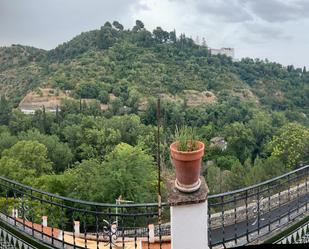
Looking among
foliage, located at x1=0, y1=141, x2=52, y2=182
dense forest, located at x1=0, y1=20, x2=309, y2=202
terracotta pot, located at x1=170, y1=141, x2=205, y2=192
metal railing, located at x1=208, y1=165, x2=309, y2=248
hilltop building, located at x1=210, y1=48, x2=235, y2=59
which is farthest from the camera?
hilltop building, located at x1=210, y1=48, x2=235, y2=59

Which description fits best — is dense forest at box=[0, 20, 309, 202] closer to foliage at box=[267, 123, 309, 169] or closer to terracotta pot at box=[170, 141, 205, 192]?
foliage at box=[267, 123, 309, 169]

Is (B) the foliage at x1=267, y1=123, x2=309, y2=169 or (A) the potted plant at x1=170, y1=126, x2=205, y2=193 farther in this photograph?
(B) the foliage at x1=267, y1=123, x2=309, y2=169

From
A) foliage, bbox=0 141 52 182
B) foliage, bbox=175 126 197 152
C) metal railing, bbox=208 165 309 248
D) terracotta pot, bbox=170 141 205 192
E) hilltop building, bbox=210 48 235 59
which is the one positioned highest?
hilltop building, bbox=210 48 235 59

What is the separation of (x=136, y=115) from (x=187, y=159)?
116 ft

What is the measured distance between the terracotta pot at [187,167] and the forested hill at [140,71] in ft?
133

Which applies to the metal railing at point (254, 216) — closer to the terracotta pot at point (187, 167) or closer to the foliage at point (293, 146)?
the terracotta pot at point (187, 167)

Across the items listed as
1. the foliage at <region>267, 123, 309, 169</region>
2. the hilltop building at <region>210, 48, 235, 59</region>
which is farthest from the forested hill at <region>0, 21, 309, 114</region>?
the foliage at <region>267, 123, 309, 169</region>

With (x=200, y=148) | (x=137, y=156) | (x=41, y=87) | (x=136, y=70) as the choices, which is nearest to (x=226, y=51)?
(x=136, y=70)

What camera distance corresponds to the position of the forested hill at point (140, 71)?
4977cm

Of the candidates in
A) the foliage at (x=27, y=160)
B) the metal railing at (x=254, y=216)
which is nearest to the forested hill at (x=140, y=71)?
the foliage at (x=27, y=160)

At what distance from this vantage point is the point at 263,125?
1404 inches

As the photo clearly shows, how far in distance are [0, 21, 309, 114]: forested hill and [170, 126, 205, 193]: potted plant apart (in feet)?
133

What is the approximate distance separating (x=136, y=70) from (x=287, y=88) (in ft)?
67.5

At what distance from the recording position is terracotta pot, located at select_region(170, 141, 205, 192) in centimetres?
298
